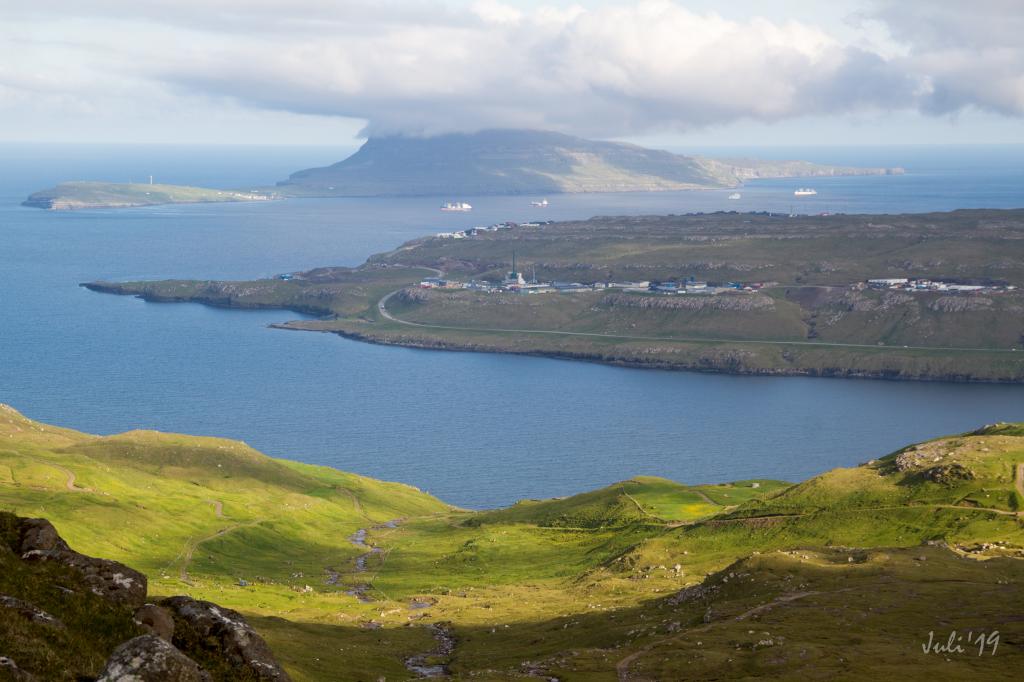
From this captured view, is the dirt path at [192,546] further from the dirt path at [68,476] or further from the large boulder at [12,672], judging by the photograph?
the large boulder at [12,672]

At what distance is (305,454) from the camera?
192m

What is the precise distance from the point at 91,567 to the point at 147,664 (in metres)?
10.6

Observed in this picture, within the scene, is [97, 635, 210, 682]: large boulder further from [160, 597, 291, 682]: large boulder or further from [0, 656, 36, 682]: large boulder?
[160, 597, 291, 682]: large boulder

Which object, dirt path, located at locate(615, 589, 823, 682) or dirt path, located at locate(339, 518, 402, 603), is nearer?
dirt path, located at locate(615, 589, 823, 682)

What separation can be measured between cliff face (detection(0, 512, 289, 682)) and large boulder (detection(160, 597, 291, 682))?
3 cm

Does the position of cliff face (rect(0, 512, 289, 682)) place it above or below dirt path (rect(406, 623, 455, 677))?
above

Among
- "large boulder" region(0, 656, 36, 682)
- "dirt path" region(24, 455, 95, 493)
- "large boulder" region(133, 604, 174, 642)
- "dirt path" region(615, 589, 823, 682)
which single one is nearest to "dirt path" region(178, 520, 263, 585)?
"dirt path" region(24, 455, 95, 493)

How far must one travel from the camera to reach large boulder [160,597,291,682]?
35072mm

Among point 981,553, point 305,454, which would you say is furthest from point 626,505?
point 305,454

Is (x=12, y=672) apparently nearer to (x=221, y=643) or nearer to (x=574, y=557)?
(x=221, y=643)

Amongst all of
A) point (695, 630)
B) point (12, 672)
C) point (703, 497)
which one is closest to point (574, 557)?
point (703, 497)

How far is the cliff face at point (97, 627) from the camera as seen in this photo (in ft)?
95.0

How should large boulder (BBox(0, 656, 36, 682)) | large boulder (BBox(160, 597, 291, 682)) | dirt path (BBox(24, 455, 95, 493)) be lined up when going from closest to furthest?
1. large boulder (BBox(0, 656, 36, 682))
2. large boulder (BBox(160, 597, 291, 682))
3. dirt path (BBox(24, 455, 95, 493))

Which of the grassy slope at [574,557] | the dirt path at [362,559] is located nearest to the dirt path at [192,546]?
the grassy slope at [574,557]
